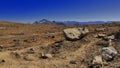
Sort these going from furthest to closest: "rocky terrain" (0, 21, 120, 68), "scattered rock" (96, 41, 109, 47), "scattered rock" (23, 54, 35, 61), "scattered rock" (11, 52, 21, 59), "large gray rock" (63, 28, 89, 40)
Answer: "large gray rock" (63, 28, 89, 40), "scattered rock" (96, 41, 109, 47), "scattered rock" (11, 52, 21, 59), "scattered rock" (23, 54, 35, 61), "rocky terrain" (0, 21, 120, 68)

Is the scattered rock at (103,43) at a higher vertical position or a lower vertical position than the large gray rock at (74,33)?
lower

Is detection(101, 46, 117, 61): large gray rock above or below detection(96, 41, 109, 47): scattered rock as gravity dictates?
below

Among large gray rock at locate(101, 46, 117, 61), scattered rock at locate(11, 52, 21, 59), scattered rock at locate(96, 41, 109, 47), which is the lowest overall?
scattered rock at locate(11, 52, 21, 59)

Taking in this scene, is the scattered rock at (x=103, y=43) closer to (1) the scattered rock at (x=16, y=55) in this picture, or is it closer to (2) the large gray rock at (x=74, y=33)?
(2) the large gray rock at (x=74, y=33)

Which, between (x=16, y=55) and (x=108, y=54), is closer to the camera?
(x=108, y=54)

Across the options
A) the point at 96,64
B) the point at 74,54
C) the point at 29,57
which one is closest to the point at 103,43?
the point at 74,54

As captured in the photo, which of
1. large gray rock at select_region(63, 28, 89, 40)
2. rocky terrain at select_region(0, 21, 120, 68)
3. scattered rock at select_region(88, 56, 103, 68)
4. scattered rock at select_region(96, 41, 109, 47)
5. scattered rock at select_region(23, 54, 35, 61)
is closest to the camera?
scattered rock at select_region(88, 56, 103, 68)

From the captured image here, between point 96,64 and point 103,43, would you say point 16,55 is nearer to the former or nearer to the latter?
point 96,64

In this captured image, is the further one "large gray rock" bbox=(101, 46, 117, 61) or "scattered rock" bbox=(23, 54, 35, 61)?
"scattered rock" bbox=(23, 54, 35, 61)

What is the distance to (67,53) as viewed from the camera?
839 inches

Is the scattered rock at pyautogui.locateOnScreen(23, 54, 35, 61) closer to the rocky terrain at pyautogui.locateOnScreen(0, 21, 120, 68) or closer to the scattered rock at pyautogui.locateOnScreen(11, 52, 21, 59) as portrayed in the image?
the rocky terrain at pyautogui.locateOnScreen(0, 21, 120, 68)

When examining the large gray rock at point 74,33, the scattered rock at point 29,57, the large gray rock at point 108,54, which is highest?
the large gray rock at point 74,33

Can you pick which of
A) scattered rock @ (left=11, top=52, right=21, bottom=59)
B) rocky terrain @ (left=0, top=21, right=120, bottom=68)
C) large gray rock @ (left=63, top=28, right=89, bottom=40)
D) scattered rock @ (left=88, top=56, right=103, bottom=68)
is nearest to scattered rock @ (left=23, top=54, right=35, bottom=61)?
rocky terrain @ (left=0, top=21, right=120, bottom=68)

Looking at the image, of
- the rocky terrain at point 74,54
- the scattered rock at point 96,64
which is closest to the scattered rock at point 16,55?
the rocky terrain at point 74,54
